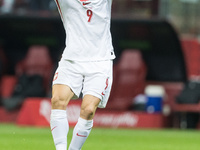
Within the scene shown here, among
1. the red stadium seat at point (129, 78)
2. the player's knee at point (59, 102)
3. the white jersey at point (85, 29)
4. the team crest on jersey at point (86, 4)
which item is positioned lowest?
the red stadium seat at point (129, 78)

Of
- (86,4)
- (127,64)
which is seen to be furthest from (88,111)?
(127,64)

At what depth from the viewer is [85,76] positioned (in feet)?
27.2

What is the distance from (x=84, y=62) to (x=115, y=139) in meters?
6.24

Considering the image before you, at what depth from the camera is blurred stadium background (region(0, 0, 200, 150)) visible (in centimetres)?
1833

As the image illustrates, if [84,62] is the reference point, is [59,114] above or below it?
below

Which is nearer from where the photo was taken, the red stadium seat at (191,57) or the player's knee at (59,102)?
the player's knee at (59,102)

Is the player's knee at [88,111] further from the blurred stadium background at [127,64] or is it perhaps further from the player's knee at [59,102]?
the blurred stadium background at [127,64]

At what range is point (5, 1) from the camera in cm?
1920

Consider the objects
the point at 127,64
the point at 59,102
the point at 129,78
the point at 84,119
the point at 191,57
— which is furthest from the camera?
the point at 191,57

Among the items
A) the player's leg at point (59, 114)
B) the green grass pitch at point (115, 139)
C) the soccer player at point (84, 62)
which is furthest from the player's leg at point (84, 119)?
the green grass pitch at point (115, 139)

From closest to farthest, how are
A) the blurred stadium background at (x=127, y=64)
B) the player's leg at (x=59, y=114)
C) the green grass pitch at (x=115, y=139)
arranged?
the player's leg at (x=59, y=114), the green grass pitch at (x=115, y=139), the blurred stadium background at (x=127, y=64)

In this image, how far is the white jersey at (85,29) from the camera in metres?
8.25

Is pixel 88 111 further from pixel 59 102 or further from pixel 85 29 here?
pixel 85 29

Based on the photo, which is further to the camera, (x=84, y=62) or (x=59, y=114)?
(x=84, y=62)
